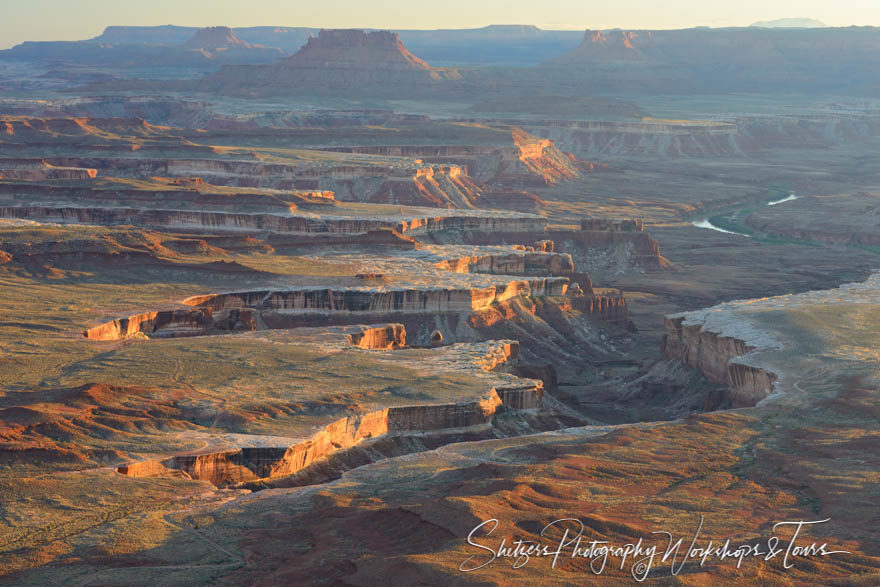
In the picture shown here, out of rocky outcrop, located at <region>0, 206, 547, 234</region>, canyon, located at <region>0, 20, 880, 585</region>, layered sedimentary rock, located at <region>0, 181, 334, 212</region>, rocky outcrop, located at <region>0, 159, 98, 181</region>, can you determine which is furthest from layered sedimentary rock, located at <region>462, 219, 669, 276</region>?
rocky outcrop, located at <region>0, 159, 98, 181</region>

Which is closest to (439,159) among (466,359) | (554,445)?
(466,359)

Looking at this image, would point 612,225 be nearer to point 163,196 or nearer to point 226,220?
point 226,220

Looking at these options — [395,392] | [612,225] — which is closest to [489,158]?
[612,225]

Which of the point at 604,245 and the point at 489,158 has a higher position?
the point at 489,158

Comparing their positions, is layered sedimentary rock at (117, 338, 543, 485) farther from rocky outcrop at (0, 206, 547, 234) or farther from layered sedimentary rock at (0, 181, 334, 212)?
layered sedimentary rock at (0, 181, 334, 212)

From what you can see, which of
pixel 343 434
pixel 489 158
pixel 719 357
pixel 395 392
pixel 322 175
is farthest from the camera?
pixel 489 158

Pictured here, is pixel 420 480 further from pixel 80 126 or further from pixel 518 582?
pixel 80 126

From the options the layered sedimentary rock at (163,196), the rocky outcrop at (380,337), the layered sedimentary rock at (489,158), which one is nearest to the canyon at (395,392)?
the rocky outcrop at (380,337)
